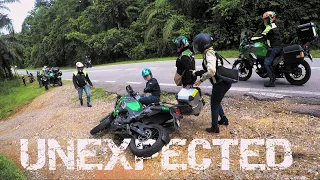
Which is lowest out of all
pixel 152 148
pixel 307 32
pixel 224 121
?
pixel 152 148

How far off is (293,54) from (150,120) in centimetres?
399

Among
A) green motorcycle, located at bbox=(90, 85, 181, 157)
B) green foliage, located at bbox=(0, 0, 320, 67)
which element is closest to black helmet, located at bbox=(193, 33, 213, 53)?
green motorcycle, located at bbox=(90, 85, 181, 157)

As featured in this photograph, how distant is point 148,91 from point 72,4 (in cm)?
3563

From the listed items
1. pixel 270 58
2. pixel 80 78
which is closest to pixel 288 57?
pixel 270 58

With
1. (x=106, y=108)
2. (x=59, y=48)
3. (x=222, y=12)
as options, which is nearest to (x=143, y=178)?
(x=106, y=108)

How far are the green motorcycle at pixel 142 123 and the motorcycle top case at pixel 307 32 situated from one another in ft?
13.0

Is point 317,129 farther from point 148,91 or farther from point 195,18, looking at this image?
point 195,18

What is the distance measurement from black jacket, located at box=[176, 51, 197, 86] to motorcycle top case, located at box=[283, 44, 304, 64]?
292 cm

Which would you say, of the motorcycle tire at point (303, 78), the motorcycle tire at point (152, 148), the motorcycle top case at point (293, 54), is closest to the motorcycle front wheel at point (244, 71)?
the motorcycle tire at point (303, 78)

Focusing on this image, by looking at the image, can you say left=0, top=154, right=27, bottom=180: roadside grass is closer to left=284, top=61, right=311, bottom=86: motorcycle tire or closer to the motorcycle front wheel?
the motorcycle front wheel

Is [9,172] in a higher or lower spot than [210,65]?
lower

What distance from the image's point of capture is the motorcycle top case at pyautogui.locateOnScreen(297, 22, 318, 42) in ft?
21.3

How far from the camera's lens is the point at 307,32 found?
656 cm

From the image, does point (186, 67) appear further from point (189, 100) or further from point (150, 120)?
point (150, 120)
